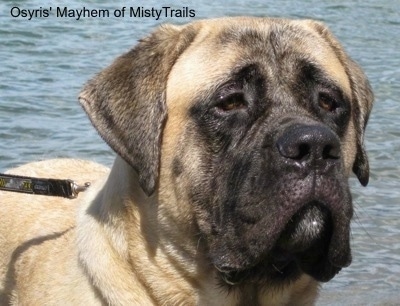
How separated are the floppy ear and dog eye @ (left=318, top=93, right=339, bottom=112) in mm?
629

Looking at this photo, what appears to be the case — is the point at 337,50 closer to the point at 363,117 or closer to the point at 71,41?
the point at 363,117

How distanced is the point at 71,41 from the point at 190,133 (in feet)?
29.6

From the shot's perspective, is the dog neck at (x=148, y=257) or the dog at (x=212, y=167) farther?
the dog neck at (x=148, y=257)

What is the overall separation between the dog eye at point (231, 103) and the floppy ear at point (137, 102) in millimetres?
243

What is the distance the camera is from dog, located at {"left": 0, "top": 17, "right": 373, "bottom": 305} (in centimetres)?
409

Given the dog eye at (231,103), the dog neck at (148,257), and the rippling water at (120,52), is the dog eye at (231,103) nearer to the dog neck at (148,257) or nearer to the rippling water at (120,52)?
the dog neck at (148,257)

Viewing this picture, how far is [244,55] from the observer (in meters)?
4.37

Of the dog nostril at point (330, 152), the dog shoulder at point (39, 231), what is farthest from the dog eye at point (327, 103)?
the dog shoulder at point (39, 231)

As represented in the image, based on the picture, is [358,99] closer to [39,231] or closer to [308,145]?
[308,145]

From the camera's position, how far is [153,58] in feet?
14.6

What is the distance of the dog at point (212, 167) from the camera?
13.4 ft

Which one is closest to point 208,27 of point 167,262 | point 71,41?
point 167,262

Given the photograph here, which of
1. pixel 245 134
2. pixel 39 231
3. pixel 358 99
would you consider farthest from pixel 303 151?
pixel 39 231

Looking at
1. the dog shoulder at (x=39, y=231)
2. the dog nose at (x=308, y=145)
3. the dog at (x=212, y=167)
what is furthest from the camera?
the dog shoulder at (x=39, y=231)
